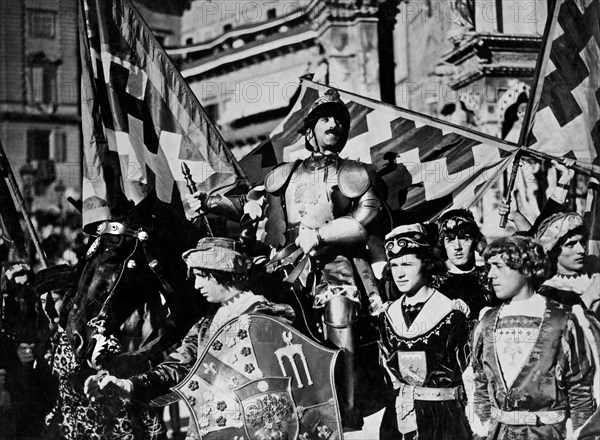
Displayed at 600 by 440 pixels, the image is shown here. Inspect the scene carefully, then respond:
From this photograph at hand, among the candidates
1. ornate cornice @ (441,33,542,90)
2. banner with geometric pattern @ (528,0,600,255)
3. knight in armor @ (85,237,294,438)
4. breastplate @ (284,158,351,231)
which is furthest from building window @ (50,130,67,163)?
banner with geometric pattern @ (528,0,600,255)

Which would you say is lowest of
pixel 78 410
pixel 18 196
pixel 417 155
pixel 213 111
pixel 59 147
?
pixel 78 410

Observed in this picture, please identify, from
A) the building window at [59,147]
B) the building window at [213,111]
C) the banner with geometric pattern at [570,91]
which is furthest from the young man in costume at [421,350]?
the building window at [59,147]

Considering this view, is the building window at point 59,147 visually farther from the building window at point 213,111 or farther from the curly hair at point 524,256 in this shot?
the curly hair at point 524,256

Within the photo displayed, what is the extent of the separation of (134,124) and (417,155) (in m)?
1.79

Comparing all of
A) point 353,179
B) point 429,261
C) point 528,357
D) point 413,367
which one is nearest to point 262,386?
point 413,367

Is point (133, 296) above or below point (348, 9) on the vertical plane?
below

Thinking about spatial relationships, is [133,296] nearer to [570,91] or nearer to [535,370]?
[535,370]

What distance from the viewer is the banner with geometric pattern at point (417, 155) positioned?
6211mm

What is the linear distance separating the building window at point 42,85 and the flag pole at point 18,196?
19.0 inches

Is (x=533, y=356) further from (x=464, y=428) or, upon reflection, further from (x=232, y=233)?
(x=232, y=233)

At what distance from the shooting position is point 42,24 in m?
7.16

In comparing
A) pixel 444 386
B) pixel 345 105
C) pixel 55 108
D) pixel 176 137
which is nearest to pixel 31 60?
pixel 55 108

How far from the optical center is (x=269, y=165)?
266 inches

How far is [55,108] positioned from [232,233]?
1.56m
